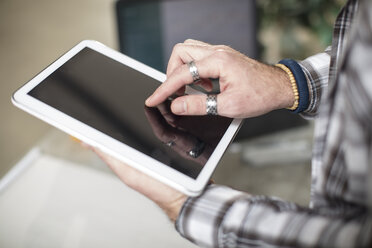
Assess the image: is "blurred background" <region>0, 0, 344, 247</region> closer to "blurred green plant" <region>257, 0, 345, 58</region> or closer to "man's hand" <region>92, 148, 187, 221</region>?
"blurred green plant" <region>257, 0, 345, 58</region>

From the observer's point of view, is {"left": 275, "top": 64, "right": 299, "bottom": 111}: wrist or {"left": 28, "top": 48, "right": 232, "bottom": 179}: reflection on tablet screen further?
{"left": 275, "top": 64, "right": 299, "bottom": 111}: wrist

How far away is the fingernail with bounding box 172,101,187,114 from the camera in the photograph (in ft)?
2.10

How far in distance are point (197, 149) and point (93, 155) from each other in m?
0.67

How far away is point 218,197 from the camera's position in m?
0.54

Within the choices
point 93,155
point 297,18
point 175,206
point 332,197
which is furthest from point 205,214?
point 297,18

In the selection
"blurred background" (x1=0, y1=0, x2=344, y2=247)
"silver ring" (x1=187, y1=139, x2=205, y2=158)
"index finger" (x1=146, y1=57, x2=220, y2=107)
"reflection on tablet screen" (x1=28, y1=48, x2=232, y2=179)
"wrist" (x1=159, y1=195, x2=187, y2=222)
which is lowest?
"blurred background" (x1=0, y1=0, x2=344, y2=247)

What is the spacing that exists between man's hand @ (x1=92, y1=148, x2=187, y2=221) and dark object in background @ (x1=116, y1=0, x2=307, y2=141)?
679 millimetres

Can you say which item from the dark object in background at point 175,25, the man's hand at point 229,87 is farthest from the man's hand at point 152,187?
the dark object in background at point 175,25

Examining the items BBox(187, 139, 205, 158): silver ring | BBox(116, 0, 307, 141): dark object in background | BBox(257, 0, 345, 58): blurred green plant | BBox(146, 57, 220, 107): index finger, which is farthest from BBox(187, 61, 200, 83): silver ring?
BBox(257, 0, 345, 58): blurred green plant

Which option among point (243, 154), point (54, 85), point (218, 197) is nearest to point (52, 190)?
point (54, 85)

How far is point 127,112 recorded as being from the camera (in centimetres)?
64

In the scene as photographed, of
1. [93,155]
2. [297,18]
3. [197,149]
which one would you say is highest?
[197,149]

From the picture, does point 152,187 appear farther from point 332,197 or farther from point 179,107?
point 332,197

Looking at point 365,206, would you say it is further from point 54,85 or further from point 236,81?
point 54,85
